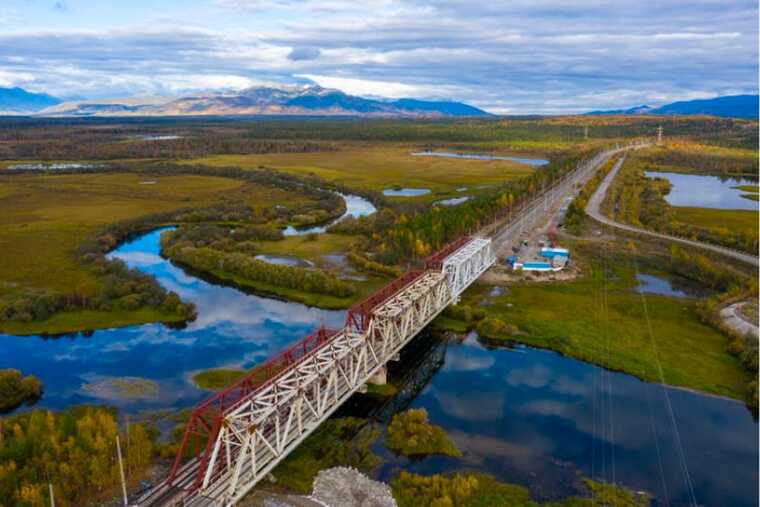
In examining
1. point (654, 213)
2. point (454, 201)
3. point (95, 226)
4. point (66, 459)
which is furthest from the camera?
point (454, 201)

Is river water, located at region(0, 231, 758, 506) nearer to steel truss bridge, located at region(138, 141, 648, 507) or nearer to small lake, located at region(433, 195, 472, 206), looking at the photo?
steel truss bridge, located at region(138, 141, 648, 507)

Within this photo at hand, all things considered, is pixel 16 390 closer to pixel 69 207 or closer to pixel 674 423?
pixel 674 423

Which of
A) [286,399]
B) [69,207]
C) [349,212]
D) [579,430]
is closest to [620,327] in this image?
[579,430]

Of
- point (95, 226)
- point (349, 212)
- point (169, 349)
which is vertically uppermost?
point (349, 212)

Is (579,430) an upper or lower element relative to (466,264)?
lower

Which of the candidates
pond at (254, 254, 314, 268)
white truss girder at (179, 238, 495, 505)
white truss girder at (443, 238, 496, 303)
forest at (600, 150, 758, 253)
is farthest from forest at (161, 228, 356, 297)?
forest at (600, 150, 758, 253)

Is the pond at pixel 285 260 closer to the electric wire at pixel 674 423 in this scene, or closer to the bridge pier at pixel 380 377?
the bridge pier at pixel 380 377

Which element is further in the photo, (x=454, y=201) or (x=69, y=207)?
(x=454, y=201)
